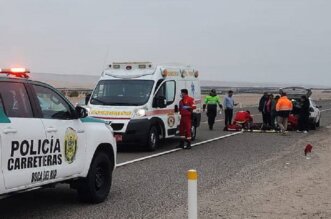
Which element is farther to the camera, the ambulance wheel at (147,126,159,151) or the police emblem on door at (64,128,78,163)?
the ambulance wheel at (147,126,159,151)

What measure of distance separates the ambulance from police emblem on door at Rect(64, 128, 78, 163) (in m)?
7.20

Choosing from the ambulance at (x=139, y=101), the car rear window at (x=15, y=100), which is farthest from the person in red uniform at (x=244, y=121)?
the car rear window at (x=15, y=100)

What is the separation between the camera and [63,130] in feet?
24.5

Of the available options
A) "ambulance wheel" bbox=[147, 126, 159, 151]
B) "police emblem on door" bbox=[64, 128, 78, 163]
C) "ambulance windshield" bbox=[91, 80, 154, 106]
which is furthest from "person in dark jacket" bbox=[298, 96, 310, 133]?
"police emblem on door" bbox=[64, 128, 78, 163]

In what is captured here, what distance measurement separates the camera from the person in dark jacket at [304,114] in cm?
2383

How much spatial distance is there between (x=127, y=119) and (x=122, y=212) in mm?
7241

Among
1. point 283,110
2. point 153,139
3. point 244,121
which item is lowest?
point 244,121

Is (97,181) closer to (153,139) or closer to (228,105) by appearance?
(153,139)

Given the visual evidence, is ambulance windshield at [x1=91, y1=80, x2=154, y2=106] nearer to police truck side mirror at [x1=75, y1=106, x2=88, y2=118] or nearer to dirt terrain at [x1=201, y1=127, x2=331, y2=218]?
dirt terrain at [x1=201, y1=127, x2=331, y2=218]

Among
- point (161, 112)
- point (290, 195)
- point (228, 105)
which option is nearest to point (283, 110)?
point (228, 105)

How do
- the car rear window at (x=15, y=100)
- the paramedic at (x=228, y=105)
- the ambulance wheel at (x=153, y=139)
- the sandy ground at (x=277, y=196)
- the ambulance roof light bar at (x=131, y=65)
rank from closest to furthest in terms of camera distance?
the car rear window at (x=15, y=100) → the sandy ground at (x=277, y=196) → the ambulance wheel at (x=153, y=139) → the ambulance roof light bar at (x=131, y=65) → the paramedic at (x=228, y=105)

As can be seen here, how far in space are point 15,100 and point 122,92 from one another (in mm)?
9314

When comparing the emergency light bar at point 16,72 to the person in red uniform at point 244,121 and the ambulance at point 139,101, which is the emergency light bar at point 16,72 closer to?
the ambulance at point 139,101

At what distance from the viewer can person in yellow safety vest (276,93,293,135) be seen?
22.0m
